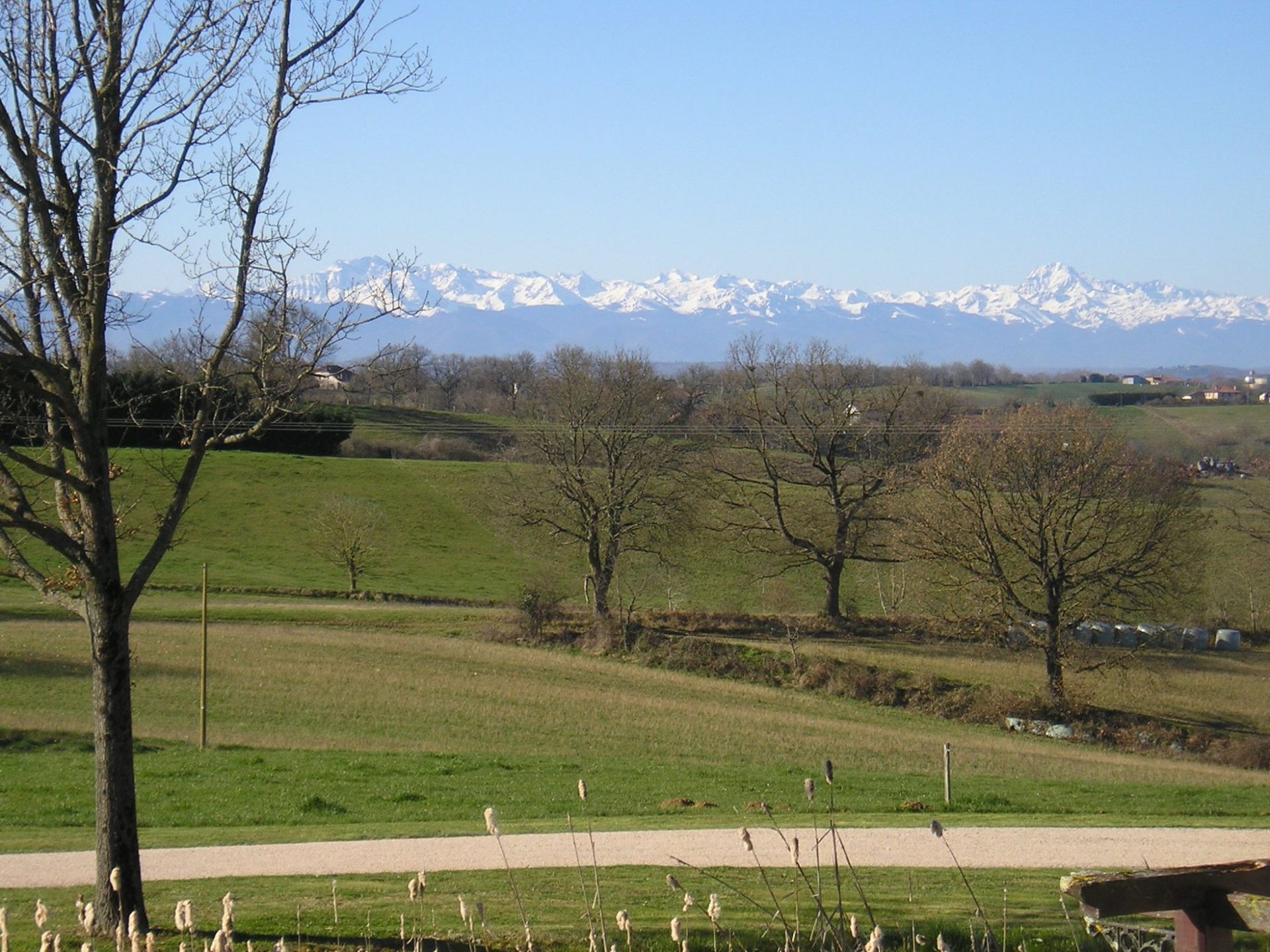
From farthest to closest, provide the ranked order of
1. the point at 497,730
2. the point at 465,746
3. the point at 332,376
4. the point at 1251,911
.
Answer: the point at 497,730, the point at 465,746, the point at 332,376, the point at 1251,911

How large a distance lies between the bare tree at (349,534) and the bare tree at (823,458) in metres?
16.0

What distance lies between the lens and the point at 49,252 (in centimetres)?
761

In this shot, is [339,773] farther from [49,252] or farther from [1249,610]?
[1249,610]

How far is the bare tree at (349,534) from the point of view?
4903 centimetres

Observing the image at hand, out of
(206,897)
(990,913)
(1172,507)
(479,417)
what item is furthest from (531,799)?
(479,417)

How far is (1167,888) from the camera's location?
3.41 meters

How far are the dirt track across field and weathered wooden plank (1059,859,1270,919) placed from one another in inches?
310

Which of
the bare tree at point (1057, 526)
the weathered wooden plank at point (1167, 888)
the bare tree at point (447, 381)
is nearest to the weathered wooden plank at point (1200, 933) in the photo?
the weathered wooden plank at point (1167, 888)

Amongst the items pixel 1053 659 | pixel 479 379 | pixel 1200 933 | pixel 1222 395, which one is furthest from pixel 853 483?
pixel 1222 395

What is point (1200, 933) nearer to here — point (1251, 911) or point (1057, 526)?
point (1251, 911)

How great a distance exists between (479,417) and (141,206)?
8227cm

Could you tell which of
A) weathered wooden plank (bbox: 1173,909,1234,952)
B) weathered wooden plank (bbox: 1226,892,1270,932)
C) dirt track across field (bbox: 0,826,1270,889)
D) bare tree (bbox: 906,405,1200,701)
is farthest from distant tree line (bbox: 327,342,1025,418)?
bare tree (bbox: 906,405,1200,701)

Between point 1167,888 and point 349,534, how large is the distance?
158 ft

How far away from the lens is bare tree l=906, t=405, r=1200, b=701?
3400 centimetres
